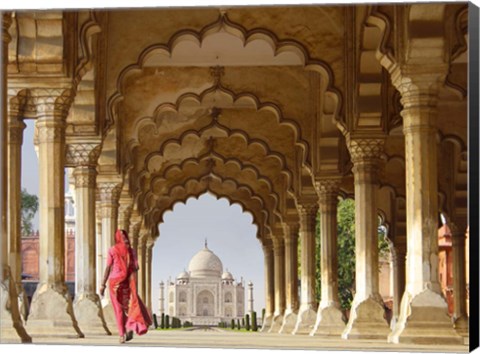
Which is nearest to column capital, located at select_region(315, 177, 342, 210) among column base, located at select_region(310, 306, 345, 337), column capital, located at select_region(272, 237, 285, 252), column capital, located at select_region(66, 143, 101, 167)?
column base, located at select_region(310, 306, 345, 337)

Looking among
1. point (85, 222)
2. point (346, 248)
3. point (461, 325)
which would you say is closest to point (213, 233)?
point (346, 248)

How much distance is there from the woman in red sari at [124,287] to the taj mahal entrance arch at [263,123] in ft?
4.35

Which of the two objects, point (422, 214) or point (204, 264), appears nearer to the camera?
point (422, 214)

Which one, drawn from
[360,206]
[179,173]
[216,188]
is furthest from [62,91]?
[216,188]

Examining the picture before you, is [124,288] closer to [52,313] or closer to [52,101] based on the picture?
[52,313]

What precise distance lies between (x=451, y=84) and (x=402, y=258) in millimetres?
14154

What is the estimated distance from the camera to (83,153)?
23.0m

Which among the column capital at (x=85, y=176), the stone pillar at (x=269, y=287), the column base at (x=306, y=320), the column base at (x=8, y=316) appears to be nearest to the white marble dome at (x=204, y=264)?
the stone pillar at (x=269, y=287)

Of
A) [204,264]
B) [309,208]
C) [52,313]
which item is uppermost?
[309,208]

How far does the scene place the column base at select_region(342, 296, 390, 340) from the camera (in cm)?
2030

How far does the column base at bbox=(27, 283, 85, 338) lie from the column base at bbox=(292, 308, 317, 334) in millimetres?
12011

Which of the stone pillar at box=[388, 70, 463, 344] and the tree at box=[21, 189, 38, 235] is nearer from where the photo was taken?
the stone pillar at box=[388, 70, 463, 344]

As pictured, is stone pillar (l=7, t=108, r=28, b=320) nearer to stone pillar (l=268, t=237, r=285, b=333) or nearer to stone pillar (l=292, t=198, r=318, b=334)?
stone pillar (l=292, t=198, r=318, b=334)

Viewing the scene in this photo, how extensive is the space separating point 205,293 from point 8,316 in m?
90.3
